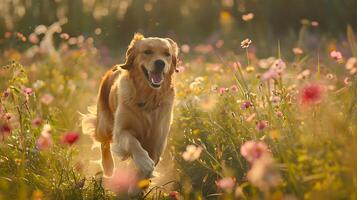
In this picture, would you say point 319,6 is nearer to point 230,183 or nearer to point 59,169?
point 59,169

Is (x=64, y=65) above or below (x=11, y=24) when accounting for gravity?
below

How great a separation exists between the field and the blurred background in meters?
6.55

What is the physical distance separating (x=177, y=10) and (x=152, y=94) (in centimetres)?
1087

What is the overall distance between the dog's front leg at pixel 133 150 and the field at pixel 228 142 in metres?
0.15

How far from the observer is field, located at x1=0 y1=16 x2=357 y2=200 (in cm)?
301

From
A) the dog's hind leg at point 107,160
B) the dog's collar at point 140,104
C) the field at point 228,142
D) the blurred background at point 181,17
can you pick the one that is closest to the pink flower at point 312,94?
the field at point 228,142

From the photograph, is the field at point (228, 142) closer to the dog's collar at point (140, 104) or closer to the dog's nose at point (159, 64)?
the dog's nose at point (159, 64)

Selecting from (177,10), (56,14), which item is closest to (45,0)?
(56,14)

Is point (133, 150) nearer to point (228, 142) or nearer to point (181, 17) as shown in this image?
point (228, 142)

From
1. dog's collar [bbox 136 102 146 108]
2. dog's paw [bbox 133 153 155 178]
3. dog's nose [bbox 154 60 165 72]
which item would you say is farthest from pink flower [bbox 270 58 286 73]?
dog's collar [bbox 136 102 146 108]

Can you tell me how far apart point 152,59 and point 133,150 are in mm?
788

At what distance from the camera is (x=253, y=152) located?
2.56 metres

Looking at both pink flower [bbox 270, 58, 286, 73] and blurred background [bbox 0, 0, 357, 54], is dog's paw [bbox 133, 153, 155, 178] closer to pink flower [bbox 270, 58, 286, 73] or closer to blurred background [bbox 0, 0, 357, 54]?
pink flower [bbox 270, 58, 286, 73]

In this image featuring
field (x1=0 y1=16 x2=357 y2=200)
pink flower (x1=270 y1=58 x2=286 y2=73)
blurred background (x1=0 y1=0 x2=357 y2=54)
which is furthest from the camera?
blurred background (x1=0 y1=0 x2=357 y2=54)
